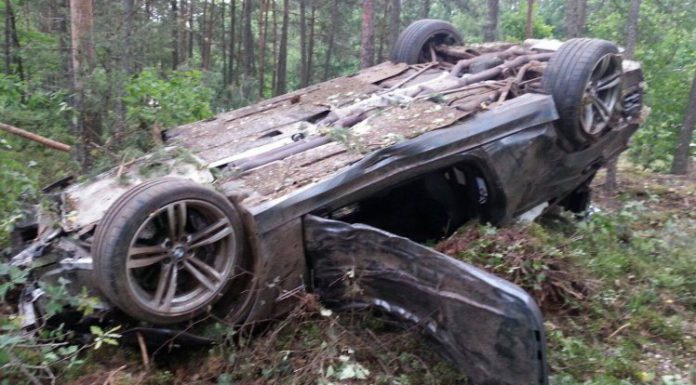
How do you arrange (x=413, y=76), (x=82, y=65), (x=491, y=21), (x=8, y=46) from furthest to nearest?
1. (x=491, y=21)
2. (x=8, y=46)
3. (x=82, y=65)
4. (x=413, y=76)

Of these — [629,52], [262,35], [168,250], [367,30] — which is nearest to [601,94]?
[168,250]

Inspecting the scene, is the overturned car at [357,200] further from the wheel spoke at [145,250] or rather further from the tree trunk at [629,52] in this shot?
the tree trunk at [629,52]

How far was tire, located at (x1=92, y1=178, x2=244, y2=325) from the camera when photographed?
11.5 feet

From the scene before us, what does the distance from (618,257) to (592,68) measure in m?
1.91

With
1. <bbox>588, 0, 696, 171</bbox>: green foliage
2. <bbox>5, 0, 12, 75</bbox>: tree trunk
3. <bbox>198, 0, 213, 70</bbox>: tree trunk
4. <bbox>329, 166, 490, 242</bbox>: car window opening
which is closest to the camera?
<bbox>329, 166, 490, 242</bbox>: car window opening

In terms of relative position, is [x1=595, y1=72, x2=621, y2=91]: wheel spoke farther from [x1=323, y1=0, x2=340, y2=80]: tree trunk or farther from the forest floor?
[x1=323, y1=0, x2=340, y2=80]: tree trunk

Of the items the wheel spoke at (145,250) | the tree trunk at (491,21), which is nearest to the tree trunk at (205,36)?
the tree trunk at (491,21)

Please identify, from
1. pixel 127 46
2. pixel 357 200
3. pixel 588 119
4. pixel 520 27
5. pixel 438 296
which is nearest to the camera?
pixel 438 296

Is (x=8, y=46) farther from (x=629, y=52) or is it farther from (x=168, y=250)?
(x=629, y=52)

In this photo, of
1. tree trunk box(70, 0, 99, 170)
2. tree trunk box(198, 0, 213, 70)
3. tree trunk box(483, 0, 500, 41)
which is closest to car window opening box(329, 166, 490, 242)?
tree trunk box(70, 0, 99, 170)

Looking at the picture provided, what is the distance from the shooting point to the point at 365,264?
404cm

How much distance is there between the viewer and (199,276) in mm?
3877

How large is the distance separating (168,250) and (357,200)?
141 centimetres

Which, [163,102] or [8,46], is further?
[8,46]
